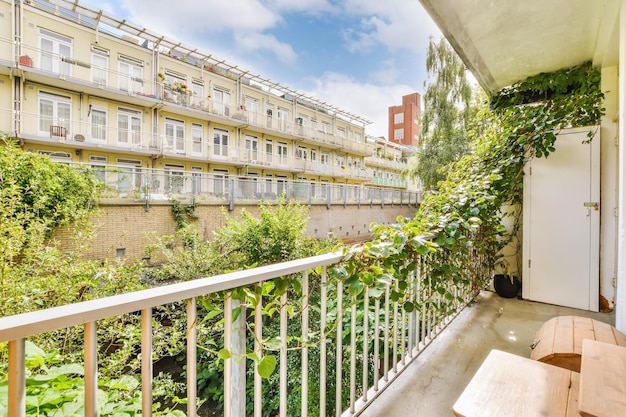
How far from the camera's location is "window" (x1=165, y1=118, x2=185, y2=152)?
1257cm

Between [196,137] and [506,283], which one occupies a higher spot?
[196,137]

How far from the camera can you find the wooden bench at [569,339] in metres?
1.48

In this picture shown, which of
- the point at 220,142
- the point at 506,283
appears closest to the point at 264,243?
the point at 506,283

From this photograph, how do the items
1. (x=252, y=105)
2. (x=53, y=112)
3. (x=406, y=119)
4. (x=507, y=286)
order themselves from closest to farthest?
(x=507, y=286) → (x=53, y=112) → (x=252, y=105) → (x=406, y=119)

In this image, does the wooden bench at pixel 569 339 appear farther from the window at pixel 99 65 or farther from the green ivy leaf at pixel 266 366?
the window at pixel 99 65

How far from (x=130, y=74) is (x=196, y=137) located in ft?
11.1

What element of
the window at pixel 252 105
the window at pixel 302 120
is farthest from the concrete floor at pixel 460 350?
the window at pixel 302 120

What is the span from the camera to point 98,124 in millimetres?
10922

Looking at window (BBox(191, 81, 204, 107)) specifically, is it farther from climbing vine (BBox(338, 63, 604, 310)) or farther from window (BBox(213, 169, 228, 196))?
climbing vine (BBox(338, 63, 604, 310))

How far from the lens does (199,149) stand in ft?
44.4

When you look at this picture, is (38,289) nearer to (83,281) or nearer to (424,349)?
(83,281)

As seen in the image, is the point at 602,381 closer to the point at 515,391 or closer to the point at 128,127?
the point at 515,391

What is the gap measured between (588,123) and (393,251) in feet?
10.7

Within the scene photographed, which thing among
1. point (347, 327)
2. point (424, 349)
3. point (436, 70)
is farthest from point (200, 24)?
point (436, 70)
